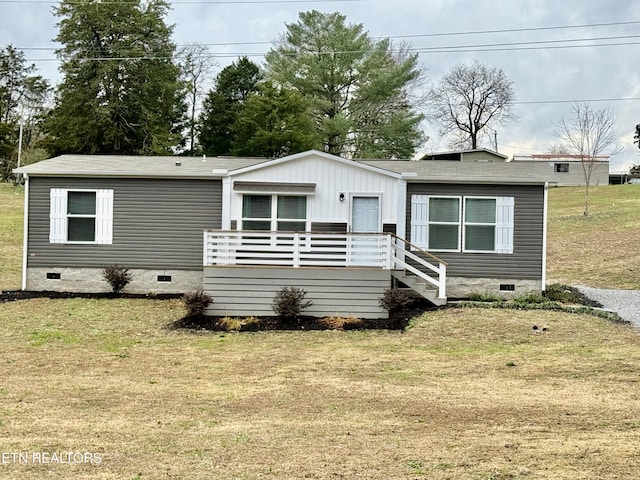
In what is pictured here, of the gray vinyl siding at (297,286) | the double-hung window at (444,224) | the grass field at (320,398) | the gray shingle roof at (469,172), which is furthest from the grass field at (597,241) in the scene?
the gray vinyl siding at (297,286)

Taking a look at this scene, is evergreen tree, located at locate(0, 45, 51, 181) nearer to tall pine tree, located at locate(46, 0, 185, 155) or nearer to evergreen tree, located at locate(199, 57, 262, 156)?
tall pine tree, located at locate(46, 0, 185, 155)

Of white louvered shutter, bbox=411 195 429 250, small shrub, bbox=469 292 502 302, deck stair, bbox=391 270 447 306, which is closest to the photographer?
deck stair, bbox=391 270 447 306

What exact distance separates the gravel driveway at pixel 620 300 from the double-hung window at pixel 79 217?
11.8 meters

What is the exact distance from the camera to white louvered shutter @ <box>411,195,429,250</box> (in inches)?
625

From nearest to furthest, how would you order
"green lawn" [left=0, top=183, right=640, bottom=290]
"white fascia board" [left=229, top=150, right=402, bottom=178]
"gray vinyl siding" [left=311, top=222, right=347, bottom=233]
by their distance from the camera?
"white fascia board" [left=229, top=150, right=402, bottom=178] → "gray vinyl siding" [left=311, top=222, right=347, bottom=233] → "green lawn" [left=0, top=183, right=640, bottom=290]

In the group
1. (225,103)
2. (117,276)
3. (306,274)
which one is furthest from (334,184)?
(225,103)

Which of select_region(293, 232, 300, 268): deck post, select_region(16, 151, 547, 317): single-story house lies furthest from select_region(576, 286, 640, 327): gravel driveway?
select_region(293, 232, 300, 268): deck post

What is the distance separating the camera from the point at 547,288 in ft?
54.7

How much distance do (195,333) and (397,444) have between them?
732cm

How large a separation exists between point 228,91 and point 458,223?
27.4 metres

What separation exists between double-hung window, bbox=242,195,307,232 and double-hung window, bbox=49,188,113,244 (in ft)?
11.3

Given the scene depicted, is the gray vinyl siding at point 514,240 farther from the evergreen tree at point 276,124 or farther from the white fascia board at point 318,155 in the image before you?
the evergreen tree at point 276,124

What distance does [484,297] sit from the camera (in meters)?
15.3

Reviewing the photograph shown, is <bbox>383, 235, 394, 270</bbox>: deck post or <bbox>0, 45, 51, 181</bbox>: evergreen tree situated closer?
<bbox>383, 235, 394, 270</bbox>: deck post
